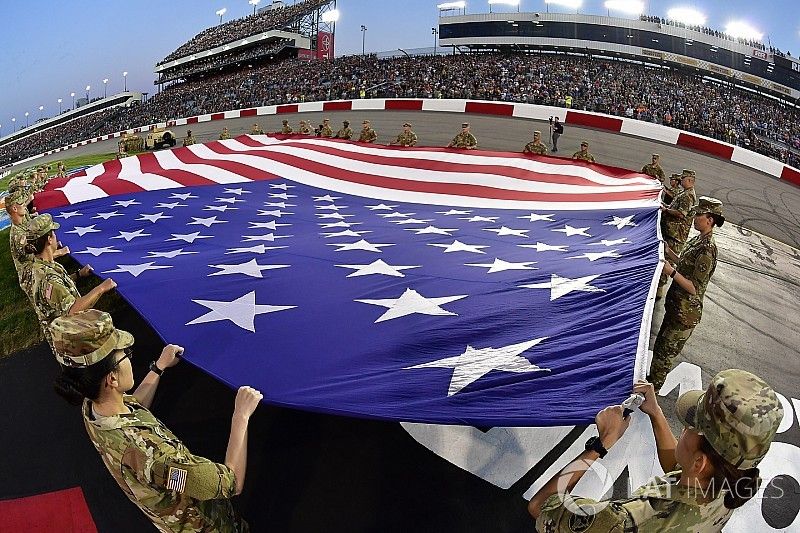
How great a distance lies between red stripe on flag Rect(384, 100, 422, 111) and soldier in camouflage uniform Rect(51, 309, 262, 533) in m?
25.7

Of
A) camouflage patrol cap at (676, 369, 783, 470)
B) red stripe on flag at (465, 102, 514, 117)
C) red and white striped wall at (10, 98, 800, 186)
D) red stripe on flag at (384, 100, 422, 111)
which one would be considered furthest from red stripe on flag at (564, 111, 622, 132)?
camouflage patrol cap at (676, 369, 783, 470)

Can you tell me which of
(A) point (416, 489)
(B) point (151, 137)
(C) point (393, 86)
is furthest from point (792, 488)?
(C) point (393, 86)

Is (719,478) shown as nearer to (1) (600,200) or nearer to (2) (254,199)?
(1) (600,200)

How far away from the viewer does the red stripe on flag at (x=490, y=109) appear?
23078mm

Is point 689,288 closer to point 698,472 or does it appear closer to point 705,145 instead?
point 698,472

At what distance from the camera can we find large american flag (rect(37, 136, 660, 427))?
7.35 feet

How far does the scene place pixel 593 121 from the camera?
69.5 ft

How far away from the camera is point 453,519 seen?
10.3ft

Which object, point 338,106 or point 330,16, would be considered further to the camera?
point 330,16

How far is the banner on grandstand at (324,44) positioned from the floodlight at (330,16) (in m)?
1.82

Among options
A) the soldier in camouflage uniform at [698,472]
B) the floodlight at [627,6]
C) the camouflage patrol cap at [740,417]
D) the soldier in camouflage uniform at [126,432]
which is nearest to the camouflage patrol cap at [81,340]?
the soldier in camouflage uniform at [126,432]

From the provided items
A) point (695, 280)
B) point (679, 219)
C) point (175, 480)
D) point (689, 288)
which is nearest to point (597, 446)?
point (175, 480)

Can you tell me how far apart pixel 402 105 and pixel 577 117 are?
996 cm

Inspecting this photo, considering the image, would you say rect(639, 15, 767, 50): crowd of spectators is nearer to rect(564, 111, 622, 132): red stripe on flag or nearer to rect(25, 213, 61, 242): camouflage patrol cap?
rect(564, 111, 622, 132): red stripe on flag
